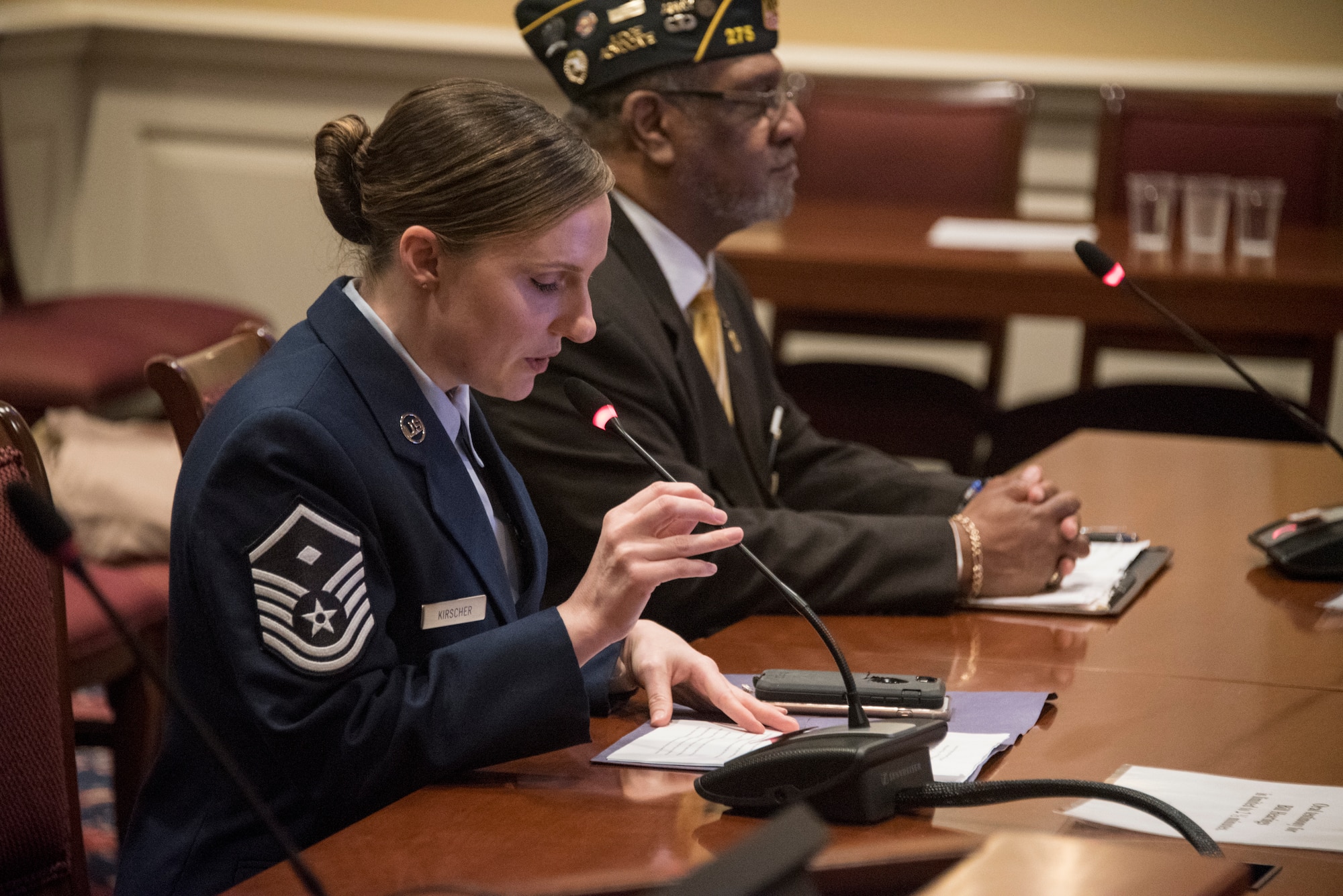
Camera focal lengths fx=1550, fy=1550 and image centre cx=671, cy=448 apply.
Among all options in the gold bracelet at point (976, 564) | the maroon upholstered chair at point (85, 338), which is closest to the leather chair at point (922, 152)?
the maroon upholstered chair at point (85, 338)

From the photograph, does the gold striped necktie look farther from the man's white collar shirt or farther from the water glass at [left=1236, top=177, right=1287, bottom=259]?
the water glass at [left=1236, top=177, right=1287, bottom=259]

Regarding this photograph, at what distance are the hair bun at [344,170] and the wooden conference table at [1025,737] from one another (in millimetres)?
510

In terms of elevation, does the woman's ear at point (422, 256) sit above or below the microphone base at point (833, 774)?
above

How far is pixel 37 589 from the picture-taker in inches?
52.6

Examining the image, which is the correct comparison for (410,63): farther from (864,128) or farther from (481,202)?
(481,202)

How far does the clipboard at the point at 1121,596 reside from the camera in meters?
1.71

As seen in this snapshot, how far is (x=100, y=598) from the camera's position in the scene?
2.73 feet

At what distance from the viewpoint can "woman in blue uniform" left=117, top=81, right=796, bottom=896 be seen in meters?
1.20

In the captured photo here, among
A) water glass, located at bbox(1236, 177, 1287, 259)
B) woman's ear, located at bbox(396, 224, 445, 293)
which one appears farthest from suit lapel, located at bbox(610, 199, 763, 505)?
water glass, located at bbox(1236, 177, 1287, 259)

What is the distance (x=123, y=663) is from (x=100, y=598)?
1456 millimetres

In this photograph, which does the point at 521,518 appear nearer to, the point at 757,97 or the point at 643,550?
the point at 643,550

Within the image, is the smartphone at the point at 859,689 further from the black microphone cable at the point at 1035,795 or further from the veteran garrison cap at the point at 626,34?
the veteran garrison cap at the point at 626,34

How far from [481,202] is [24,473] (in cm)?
47

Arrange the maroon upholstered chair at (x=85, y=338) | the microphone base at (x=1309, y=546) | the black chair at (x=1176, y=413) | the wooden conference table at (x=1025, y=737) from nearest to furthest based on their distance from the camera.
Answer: the wooden conference table at (x=1025, y=737), the microphone base at (x=1309, y=546), the black chair at (x=1176, y=413), the maroon upholstered chair at (x=85, y=338)
